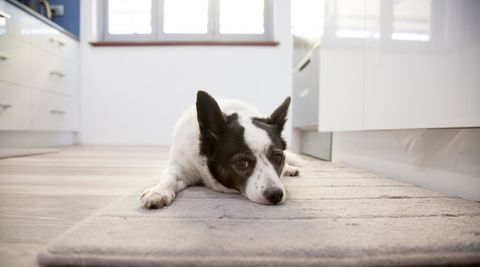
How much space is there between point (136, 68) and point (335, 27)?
3807 mm

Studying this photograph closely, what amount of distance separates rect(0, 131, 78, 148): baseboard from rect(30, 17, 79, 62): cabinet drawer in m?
1.32

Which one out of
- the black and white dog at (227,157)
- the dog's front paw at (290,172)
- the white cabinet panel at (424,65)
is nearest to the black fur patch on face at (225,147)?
the black and white dog at (227,157)

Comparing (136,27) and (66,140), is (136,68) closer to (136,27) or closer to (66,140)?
(136,27)

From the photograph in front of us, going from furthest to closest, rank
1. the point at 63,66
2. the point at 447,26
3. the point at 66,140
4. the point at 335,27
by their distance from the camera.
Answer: the point at 66,140
the point at 63,66
the point at 335,27
the point at 447,26

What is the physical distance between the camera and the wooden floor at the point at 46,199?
2.24 ft

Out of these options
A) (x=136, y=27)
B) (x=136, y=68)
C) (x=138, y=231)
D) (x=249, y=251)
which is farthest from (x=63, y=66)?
(x=249, y=251)

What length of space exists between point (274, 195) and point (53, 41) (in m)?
4.66

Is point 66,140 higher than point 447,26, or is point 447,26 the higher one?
point 447,26

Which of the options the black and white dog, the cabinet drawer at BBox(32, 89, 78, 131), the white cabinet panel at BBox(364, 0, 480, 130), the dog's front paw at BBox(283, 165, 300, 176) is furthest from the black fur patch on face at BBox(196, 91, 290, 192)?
the cabinet drawer at BBox(32, 89, 78, 131)

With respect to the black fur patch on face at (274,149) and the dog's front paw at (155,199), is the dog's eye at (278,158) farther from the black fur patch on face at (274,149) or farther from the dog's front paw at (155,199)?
the dog's front paw at (155,199)

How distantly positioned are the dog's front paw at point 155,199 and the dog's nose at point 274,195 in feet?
1.26

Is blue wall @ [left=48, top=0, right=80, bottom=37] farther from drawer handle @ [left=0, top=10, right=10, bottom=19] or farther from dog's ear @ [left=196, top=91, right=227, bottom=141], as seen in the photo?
dog's ear @ [left=196, top=91, right=227, bottom=141]

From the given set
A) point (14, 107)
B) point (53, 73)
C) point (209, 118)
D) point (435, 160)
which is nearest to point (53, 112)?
point (53, 73)

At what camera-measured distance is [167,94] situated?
476 centimetres
